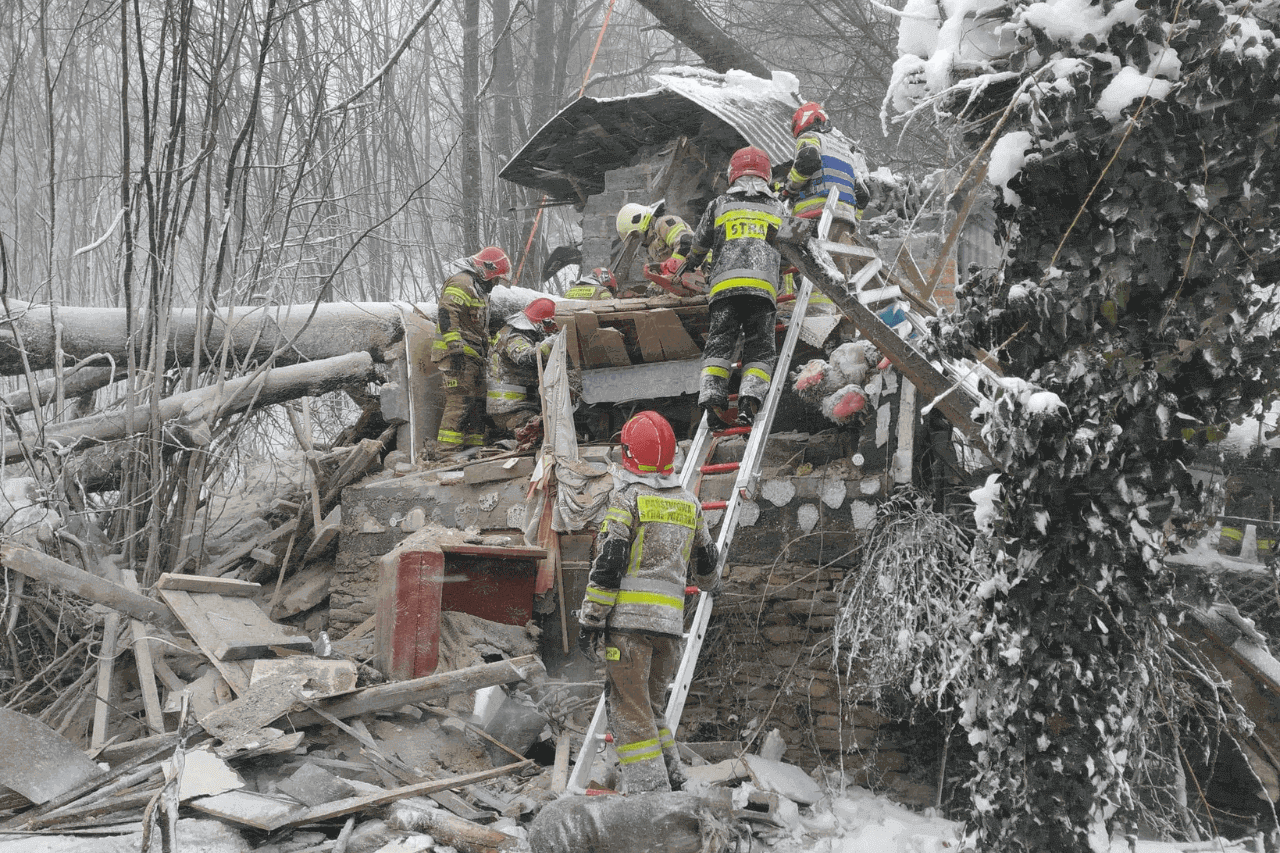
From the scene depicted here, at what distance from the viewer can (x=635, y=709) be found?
421 cm

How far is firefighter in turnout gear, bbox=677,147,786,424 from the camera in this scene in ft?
18.9

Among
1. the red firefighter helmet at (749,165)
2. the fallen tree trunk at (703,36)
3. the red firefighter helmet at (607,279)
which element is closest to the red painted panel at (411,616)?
the red firefighter helmet at (749,165)

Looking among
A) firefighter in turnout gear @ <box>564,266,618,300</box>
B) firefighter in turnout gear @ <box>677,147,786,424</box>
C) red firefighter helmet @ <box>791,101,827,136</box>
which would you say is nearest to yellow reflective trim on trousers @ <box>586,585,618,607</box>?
firefighter in turnout gear @ <box>677,147,786,424</box>

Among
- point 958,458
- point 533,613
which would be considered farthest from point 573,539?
point 958,458

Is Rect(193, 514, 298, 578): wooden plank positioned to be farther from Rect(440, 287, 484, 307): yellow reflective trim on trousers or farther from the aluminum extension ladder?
the aluminum extension ladder

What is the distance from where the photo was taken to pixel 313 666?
4.99m

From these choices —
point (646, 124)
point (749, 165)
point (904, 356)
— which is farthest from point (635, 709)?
point (646, 124)

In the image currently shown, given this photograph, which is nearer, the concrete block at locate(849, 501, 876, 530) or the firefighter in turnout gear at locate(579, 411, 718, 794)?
the firefighter in turnout gear at locate(579, 411, 718, 794)

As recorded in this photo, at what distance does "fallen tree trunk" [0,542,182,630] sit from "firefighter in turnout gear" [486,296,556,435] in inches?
114

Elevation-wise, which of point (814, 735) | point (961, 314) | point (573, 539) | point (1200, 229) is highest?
point (1200, 229)

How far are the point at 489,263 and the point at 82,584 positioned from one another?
3.99m

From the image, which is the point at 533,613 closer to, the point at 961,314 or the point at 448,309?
the point at 448,309

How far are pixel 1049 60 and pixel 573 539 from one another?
4180mm

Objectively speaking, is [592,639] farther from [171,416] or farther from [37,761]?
[171,416]
